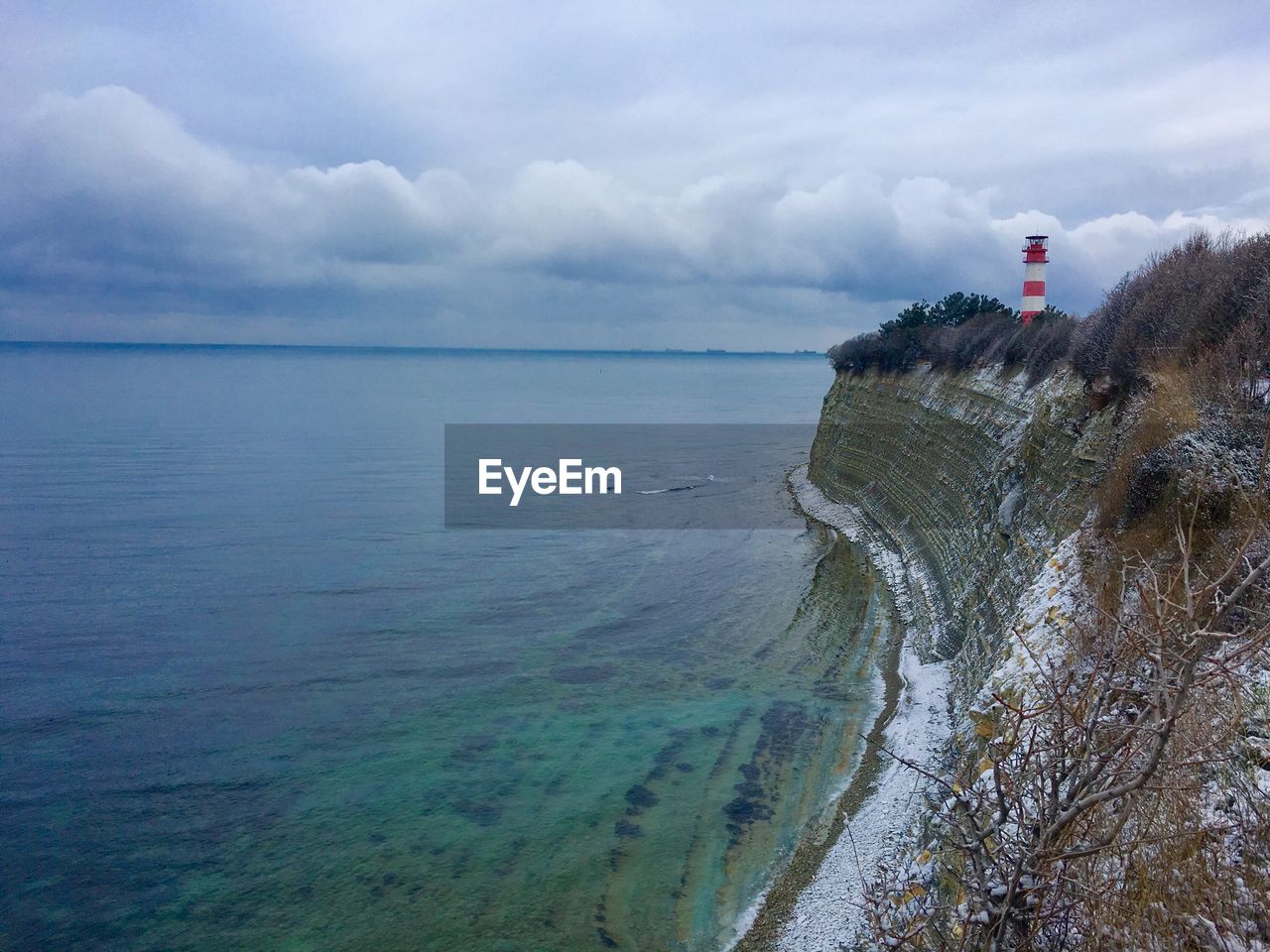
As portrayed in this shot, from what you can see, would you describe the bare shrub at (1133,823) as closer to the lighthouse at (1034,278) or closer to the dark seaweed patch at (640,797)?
the dark seaweed patch at (640,797)

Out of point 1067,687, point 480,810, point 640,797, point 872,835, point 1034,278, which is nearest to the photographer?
point 1067,687

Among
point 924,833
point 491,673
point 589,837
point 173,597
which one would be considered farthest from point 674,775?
point 173,597

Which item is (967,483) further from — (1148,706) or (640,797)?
(1148,706)

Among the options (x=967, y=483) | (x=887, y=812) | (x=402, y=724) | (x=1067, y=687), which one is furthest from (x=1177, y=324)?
(x=402, y=724)

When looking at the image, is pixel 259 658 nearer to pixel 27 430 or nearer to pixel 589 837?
pixel 589 837

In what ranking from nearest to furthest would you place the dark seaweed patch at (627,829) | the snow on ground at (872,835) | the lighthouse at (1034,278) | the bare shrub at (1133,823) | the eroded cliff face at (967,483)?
the bare shrub at (1133,823)
the snow on ground at (872,835)
the dark seaweed patch at (627,829)
the eroded cliff face at (967,483)
the lighthouse at (1034,278)

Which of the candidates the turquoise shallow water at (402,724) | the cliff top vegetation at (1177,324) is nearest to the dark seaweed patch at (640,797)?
the turquoise shallow water at (402,724)

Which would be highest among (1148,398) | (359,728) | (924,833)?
(1148,398)
